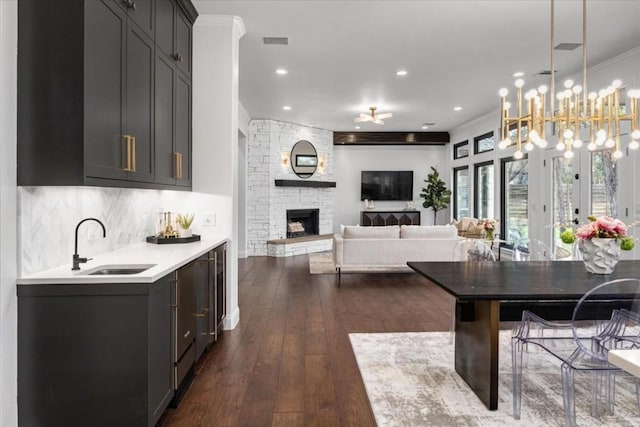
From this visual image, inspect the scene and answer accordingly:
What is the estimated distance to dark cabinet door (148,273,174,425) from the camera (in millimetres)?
2109

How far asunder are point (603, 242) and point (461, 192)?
8.73 metres

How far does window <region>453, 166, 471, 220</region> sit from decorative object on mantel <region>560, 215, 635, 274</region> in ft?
26.1

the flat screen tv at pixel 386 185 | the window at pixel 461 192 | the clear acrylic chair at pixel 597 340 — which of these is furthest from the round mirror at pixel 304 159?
the clear acrylic chair at pixel 597 340

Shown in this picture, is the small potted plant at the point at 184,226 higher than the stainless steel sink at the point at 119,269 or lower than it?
higher

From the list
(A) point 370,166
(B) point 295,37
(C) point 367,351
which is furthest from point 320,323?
(A) point 370,166

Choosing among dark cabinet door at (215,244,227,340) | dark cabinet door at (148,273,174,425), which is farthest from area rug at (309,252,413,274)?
dark cabinet door at (148,273,174,425)

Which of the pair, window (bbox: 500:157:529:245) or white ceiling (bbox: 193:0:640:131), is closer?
white ceiling (bbox: 193:0:640:131)

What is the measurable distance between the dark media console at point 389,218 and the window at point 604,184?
5.64 m

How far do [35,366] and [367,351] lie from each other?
7.66 feet

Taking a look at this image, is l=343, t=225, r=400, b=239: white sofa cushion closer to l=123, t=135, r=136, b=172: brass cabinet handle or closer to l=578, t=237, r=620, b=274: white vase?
l=578, t=237, r=620, b=274: white vase

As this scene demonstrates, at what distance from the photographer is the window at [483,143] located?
945 centimetres

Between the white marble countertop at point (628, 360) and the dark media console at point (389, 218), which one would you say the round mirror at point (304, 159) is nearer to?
the dark media console at point (389, 218)

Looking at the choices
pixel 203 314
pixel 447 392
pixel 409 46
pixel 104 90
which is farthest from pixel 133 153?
pixel 409 46

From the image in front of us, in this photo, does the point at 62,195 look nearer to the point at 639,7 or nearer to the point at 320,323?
the point at 320,323
